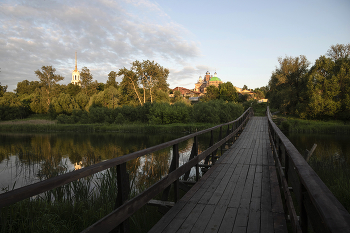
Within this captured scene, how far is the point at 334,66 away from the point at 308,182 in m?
44.5

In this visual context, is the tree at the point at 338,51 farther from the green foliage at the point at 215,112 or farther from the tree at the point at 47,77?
the tree at the point at 47,77

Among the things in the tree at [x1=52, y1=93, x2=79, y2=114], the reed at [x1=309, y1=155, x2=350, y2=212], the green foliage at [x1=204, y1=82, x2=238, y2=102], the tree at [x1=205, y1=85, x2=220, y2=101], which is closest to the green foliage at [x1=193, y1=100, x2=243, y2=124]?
the green foliage at [x1=204, y1=82, x2=238, y2=102]

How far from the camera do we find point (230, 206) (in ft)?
11.3

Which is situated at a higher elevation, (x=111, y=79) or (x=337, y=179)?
(x=111, y=79)

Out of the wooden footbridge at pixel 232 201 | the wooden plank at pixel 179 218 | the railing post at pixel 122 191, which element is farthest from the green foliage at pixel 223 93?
the railing post at pixel 122 191

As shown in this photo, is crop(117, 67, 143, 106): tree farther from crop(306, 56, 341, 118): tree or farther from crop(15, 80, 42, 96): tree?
crop(15, 80, 42, 96): tree

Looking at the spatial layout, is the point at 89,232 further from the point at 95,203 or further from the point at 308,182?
the point at 95,203

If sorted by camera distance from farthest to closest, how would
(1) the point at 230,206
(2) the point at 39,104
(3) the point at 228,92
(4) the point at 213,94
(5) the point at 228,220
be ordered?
(3) the point at 228,92, (4) the point at 213,94, (2) the point at 39,104, (1) the point at 230,206, (5) the point at 228,220

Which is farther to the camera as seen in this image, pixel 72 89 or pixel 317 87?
pixel 72 89

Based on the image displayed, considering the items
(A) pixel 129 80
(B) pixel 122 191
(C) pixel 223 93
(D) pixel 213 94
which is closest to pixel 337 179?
(B) pixel 122 191

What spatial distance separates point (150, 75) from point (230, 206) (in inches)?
1784

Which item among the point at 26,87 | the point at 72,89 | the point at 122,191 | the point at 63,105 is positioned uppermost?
the point at 26,87

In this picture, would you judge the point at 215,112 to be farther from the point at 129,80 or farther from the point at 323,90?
the point at 129,80

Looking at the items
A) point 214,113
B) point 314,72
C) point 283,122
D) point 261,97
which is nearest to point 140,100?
point 214,113
